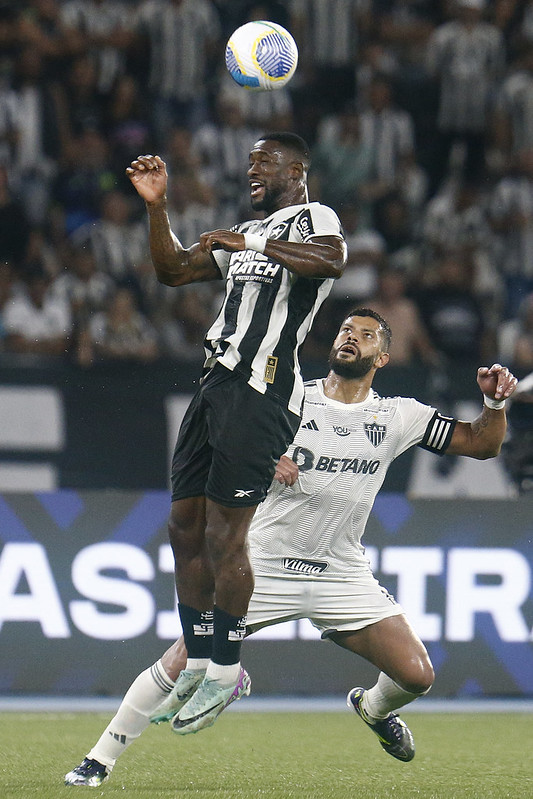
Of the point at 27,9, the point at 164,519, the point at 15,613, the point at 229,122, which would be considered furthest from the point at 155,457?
the point at 27,9

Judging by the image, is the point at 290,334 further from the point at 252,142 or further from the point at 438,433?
the point at 252,142

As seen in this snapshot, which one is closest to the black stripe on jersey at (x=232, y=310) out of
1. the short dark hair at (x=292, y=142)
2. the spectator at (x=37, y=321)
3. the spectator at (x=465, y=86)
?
the short dark hair at (x=292, y=142)

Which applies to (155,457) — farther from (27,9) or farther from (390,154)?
(27,9)

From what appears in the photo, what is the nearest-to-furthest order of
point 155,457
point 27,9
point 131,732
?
1. point 131,732
2. point 155,457
3. point 27,9

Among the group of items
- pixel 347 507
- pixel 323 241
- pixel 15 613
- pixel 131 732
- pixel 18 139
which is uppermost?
pixel 323 241

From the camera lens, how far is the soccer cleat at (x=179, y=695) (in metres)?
5.38

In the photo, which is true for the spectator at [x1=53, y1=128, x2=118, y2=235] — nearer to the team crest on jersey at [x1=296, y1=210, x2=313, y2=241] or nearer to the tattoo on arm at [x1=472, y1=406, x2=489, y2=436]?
the tattoo on arm at [x1=472, y1=406, x2=489, y2=436]

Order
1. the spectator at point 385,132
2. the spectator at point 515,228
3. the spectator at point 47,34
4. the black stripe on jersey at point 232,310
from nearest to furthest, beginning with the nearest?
Answer: the black stripe on jersey at point 232,310, the spectator at point 515,228, the spectator at point 385,132, the spectator at point 47,34

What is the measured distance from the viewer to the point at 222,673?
5184mm

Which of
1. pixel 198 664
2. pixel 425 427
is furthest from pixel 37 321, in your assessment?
pixel 198 664

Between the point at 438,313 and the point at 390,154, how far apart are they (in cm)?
205

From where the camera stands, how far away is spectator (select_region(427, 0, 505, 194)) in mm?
12719

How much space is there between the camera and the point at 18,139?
38.5ft

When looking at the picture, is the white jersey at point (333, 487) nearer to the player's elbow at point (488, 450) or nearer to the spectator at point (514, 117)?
the player's elbow at point (488, 450)
